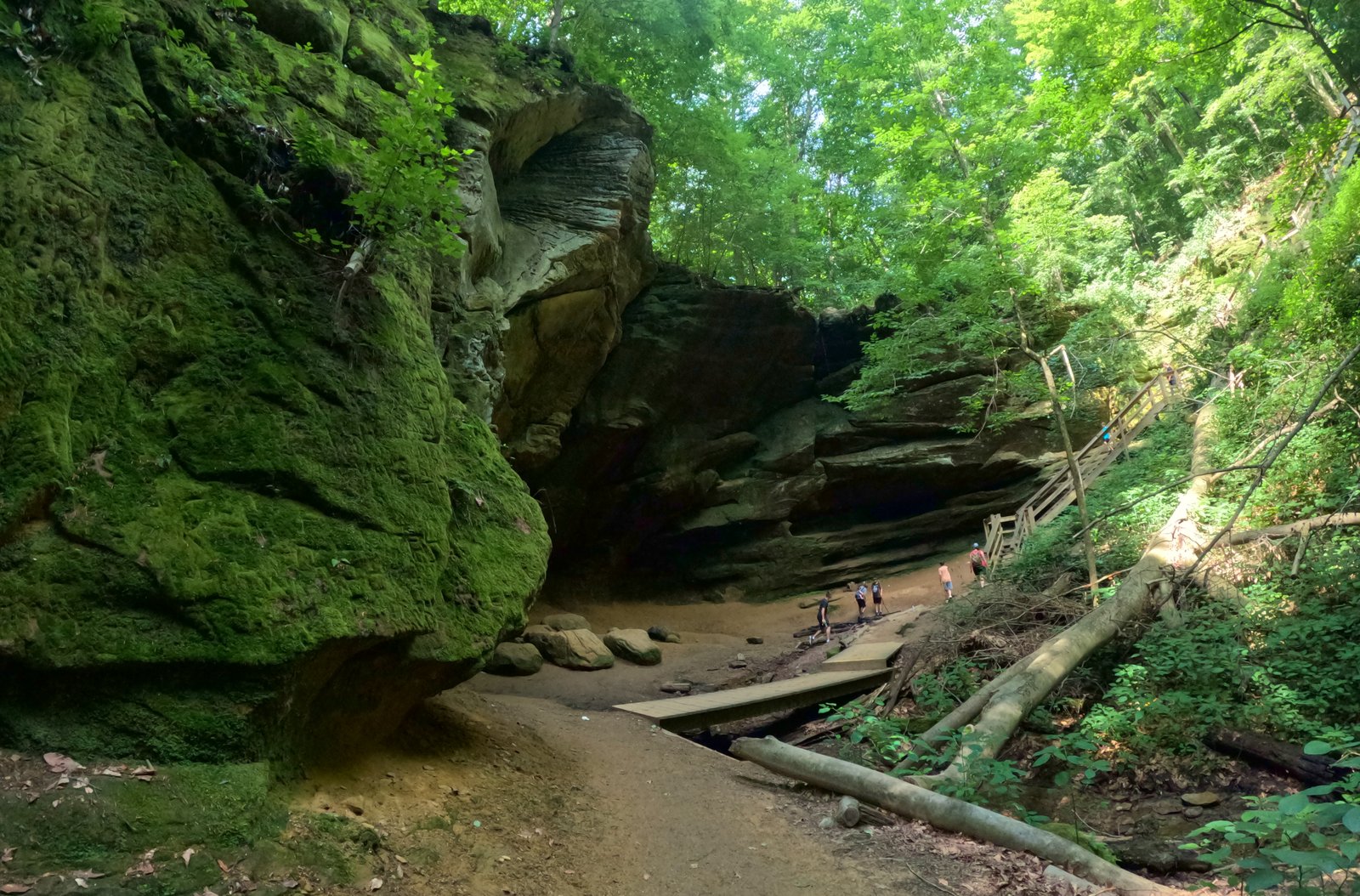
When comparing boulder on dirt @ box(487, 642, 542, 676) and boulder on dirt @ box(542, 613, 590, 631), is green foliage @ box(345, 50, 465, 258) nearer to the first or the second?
boulder on dirt @ box(487, 642, 542, 676)

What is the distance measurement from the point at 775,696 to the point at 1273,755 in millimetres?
5306

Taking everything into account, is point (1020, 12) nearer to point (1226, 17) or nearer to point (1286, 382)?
point (1226, 17)

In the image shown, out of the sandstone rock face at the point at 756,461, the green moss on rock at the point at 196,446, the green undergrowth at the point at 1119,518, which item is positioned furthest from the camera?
the sandstone rock face at the point at 756,461

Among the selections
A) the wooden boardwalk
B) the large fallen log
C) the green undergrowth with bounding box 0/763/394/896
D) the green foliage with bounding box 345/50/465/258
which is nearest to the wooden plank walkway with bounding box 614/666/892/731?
the wooden boardwalk

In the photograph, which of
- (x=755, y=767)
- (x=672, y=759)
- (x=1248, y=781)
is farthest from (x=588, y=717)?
(x=1248, y=781)

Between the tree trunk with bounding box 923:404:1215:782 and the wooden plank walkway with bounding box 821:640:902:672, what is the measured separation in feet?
9.78

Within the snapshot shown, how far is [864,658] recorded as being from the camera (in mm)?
10641

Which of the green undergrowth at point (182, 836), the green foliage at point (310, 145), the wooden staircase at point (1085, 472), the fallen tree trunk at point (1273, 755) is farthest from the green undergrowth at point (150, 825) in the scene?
the wooden staircase at point (1085, 472)

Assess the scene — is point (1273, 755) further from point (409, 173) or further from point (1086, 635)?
point (409, 173)

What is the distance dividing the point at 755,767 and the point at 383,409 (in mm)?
5142

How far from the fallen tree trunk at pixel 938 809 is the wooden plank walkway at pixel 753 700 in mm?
1598

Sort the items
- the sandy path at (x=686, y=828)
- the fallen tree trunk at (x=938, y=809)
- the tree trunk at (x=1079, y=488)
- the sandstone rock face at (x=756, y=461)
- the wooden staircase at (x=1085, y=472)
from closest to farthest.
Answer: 1. the fallen tree trunk at (x=938, y=809)
2. the sandy path at (x=686, y=828)
3. the tree trunk at (x=1079, y=488)
4. the wooden staircase at (x=1085, y=472)
5. the sandstone rock face at (x=756, y=461)

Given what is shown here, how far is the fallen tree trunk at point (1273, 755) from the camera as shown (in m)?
5.23

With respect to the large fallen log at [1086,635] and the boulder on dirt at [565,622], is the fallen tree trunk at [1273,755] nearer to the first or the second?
the large fallen log at [1086,635]
